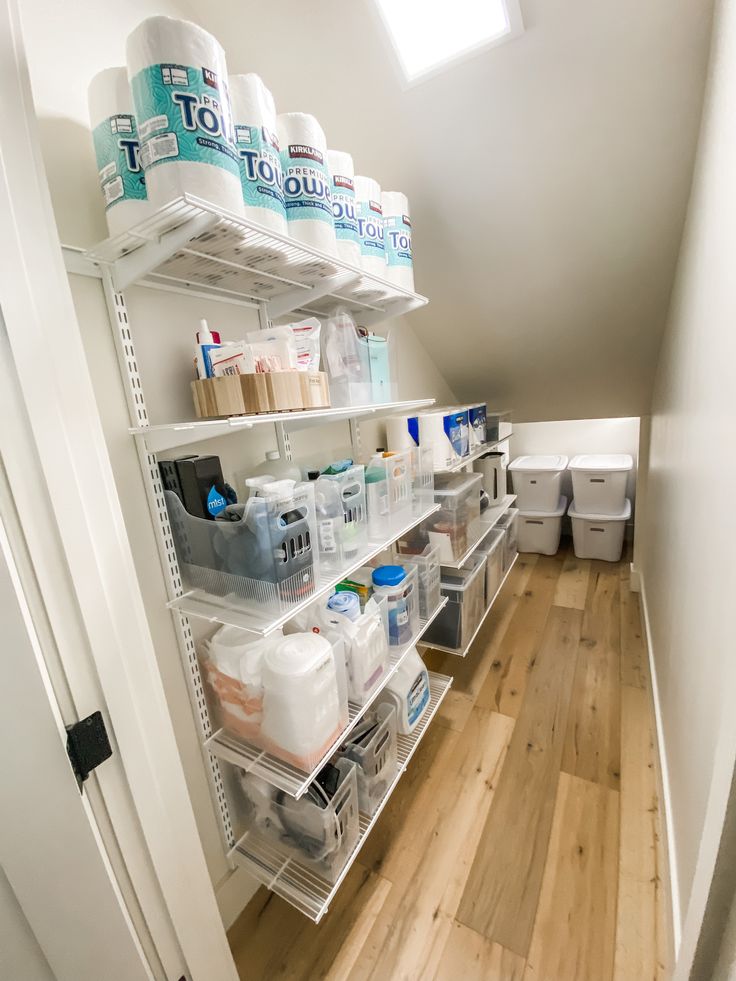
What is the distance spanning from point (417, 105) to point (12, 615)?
153cm

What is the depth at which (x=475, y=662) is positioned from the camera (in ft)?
6.77

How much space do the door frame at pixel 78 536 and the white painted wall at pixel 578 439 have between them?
3161 mm

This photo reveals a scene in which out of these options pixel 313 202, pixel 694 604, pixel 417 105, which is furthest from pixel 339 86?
pixel 694 604

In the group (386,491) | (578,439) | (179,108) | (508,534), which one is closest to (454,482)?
(386,491)

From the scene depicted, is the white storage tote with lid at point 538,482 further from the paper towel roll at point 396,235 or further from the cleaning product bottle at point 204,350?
the cleaning product bottle at point 204,350

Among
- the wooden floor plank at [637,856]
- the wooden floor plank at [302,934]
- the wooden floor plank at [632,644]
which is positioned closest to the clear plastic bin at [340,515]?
the wooden floor plank at [302,934]

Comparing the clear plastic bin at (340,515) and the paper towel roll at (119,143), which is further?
the clear plastic bin at (340,515)

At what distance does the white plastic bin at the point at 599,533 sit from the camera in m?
2.94

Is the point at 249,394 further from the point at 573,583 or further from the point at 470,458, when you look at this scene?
the point at 573,583

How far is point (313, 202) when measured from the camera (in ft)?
2.78

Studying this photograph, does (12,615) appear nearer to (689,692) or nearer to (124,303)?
(124,303)

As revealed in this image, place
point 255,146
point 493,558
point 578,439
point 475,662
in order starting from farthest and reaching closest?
point 578,439, point 493,558, point 475,662, point 255,146

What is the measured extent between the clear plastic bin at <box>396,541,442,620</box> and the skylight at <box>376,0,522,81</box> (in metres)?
1.48

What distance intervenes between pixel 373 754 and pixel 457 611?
0.78m
